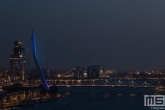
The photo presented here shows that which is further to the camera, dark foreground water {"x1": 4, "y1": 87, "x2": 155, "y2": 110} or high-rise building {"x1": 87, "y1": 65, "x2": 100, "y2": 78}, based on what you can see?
high-rise building {"x1": 87, "y1": 65, "x2": 100, "y2": 78}

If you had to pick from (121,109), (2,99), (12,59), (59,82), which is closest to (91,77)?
(59,82)

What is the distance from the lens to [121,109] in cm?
1159

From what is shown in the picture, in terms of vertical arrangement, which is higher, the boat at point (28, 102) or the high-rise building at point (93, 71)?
the high-rise building at point (93, 71)

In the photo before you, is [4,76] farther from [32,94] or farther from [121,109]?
[121,109]
